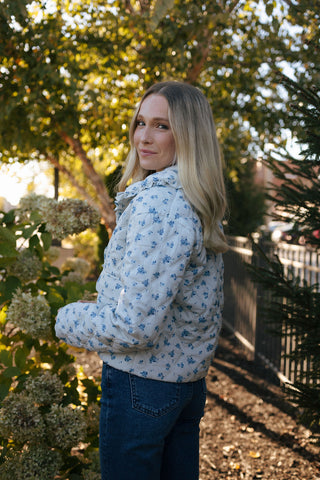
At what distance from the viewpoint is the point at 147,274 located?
3.95 ft

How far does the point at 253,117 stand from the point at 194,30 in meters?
1.42

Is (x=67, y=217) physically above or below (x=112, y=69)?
below

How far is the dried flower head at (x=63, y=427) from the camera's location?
194 centimetres

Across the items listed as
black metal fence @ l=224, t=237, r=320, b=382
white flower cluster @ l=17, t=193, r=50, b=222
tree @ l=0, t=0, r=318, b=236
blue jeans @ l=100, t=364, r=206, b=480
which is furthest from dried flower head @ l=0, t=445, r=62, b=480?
tree @ l=0, t=0, r=318, b=236

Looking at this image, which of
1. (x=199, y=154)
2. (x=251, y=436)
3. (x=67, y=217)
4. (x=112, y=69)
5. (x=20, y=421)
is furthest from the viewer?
(x=112, y=69)

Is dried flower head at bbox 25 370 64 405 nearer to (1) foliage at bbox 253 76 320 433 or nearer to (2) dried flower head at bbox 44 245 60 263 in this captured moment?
(2) dried flower head at bbox 44 245 60 263

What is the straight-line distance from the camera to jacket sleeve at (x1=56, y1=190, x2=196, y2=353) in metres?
1.21

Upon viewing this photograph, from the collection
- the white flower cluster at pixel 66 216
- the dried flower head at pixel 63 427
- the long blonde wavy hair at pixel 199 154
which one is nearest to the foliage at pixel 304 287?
the long blonde wavy hair at pixel 199 154

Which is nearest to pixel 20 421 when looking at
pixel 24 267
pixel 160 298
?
pixel 24 267

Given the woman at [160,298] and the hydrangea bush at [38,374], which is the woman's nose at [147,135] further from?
the hydrangea bush at [38,374]

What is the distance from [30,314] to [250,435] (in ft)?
7.41

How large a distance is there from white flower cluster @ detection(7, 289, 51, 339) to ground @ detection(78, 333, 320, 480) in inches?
52.8

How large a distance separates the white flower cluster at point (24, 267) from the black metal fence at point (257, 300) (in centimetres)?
148

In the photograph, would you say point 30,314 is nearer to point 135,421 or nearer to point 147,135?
point 135,421
